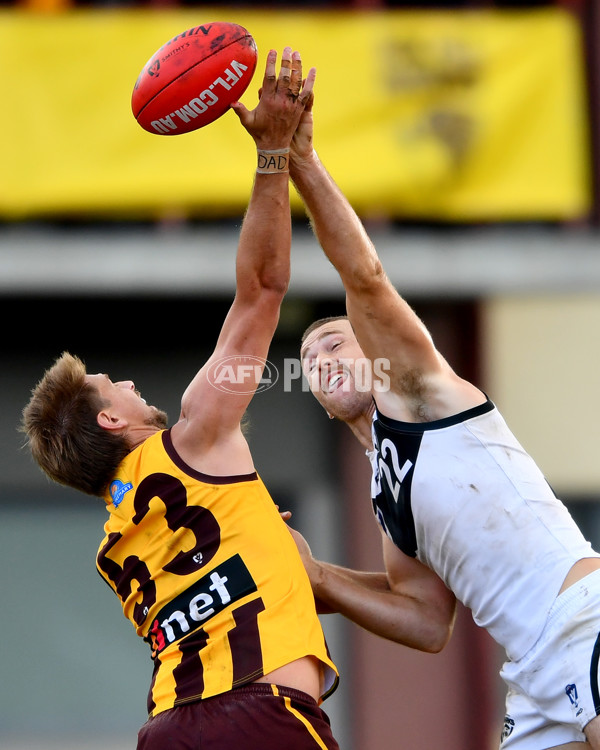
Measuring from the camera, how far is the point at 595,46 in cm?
967

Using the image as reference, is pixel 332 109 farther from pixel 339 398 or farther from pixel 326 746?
pixel 326 746

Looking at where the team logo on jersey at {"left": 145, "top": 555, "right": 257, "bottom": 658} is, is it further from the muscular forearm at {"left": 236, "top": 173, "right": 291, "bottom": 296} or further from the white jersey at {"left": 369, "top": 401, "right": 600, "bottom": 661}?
the muscular forearm at {"left": 236, "top": 173, "right": 291, "bottom": 296}

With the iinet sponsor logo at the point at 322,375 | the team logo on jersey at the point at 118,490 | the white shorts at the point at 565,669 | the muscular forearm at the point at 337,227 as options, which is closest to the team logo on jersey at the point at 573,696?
the white shorts at the point at 565,669

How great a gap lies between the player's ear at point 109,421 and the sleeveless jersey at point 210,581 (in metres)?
0.20

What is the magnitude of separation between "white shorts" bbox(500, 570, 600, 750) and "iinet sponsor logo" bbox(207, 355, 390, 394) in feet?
3.34

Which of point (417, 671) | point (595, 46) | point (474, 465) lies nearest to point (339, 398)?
point (474, 465)

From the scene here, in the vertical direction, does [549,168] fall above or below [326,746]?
above

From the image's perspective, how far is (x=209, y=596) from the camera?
12.8 feet

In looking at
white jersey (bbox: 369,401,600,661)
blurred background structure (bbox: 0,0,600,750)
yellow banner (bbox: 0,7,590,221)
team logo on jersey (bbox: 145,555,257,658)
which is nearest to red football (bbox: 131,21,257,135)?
white jersey (bbox: 369,401,600,661)

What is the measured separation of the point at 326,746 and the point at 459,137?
6380 millimetres

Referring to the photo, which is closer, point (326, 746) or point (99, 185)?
point (326, 746)

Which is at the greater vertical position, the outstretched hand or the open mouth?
the outstretched hand

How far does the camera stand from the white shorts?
374 centimetres

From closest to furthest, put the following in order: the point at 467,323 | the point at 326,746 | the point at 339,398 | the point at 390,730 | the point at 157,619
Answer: the point at 326,746
the point at 157,619
the point at 339,398
the point at 390,730
the point at 467,323
